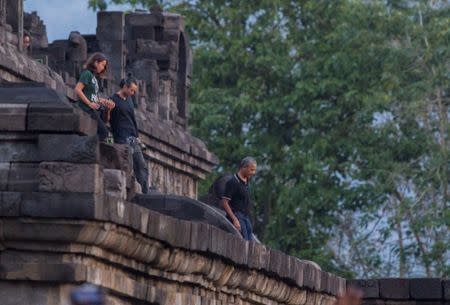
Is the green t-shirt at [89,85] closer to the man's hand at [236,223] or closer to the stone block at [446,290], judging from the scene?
the man's hand at [236,223]

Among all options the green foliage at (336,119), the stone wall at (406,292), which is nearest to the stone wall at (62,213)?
the stone wall at (406,292)

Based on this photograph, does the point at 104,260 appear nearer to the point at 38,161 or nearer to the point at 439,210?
the point at 38,161

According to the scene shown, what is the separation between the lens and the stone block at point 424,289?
26359mm

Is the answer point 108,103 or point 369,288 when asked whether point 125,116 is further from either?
point 369,288

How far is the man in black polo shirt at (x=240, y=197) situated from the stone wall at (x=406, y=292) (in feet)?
15.2

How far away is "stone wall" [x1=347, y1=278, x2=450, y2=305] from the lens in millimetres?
26344

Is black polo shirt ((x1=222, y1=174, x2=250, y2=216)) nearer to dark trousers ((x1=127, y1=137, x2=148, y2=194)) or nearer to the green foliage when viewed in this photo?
dark trousers ((x1=127, y1=137, x2=148, y2=194))

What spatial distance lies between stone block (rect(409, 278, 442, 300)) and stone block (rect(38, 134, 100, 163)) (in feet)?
37.1

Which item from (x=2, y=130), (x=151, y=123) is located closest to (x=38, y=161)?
(x=2, y=130)

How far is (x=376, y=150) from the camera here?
43344 mm

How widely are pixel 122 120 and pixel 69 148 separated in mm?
5547

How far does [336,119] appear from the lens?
44531mm

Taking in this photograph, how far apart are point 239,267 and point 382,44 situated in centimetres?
2404

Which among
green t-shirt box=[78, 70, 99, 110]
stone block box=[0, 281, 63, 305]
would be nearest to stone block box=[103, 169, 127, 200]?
stone block box=[0, 281, 63, 305]
